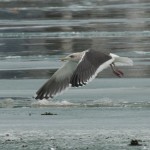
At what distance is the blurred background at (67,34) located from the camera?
17781mm

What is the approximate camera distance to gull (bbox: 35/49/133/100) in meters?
10.9

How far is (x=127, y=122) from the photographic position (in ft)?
35.6

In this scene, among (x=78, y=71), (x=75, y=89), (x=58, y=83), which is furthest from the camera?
(x=75, y=89)

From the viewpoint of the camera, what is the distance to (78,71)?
11.0m

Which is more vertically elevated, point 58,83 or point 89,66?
point 89,66

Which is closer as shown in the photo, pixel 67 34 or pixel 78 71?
pixel 78 71

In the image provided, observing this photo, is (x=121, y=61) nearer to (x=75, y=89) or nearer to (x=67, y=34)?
(x=75, y=89)

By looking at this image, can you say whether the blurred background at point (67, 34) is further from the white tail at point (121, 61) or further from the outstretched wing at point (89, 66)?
the outstretched wing at point (89, 66)

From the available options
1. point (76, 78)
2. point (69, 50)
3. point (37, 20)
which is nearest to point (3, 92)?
point (76, 78)

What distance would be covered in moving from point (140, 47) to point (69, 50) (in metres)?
1.65

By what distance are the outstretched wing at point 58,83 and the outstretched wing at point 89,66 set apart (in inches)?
13.5

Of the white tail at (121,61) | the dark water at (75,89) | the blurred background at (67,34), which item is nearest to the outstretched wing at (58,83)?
the dark water at (75,89)

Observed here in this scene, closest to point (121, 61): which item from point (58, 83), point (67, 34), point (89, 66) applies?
point (89, 66)

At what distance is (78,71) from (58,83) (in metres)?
0.58
